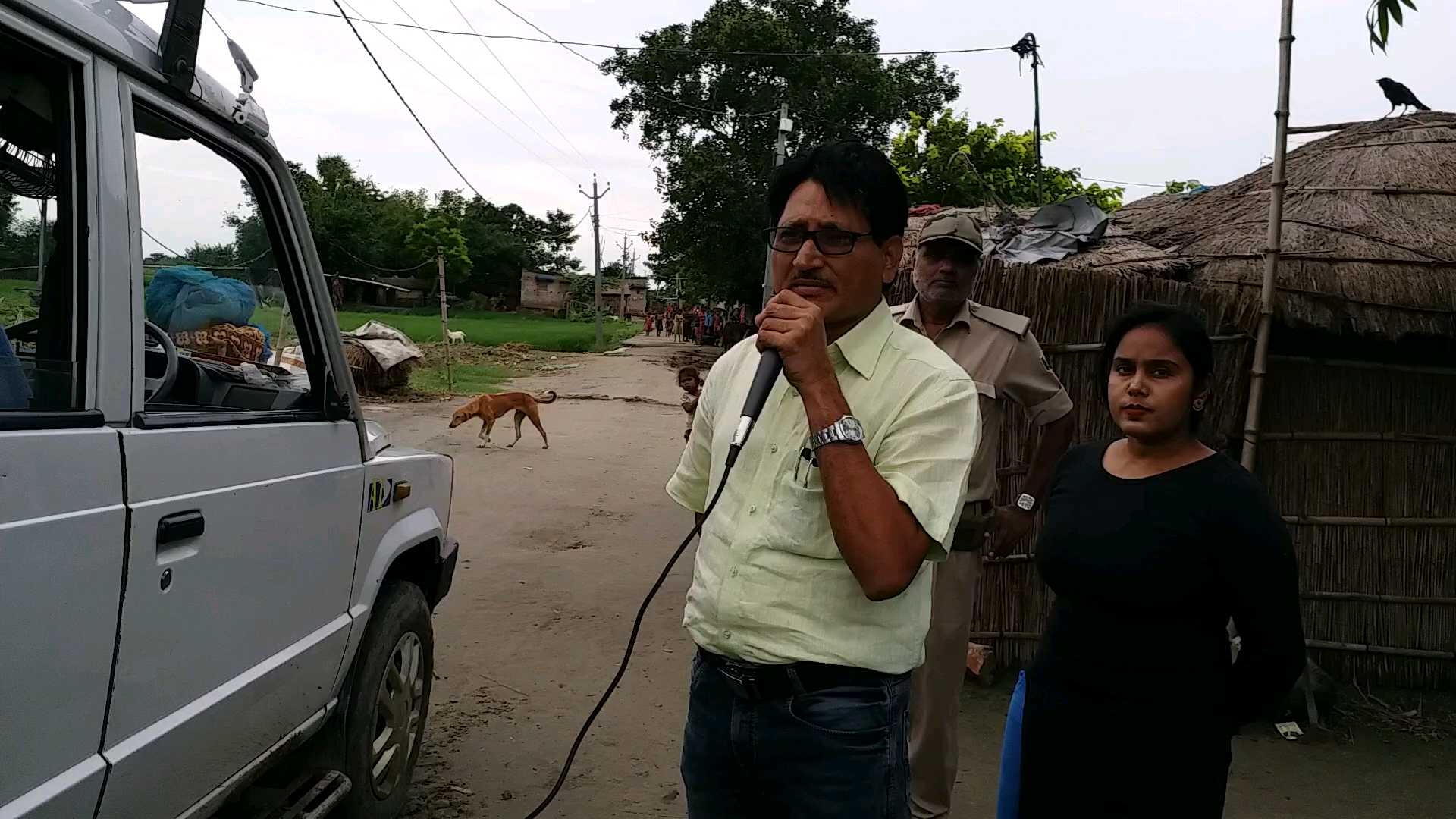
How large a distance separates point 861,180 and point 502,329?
4158 cm

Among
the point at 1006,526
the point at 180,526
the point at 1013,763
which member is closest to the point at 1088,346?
the point at 1006,526

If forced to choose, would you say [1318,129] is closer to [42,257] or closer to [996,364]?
[996,364]

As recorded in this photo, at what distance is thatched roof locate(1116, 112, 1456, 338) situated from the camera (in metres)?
4.59

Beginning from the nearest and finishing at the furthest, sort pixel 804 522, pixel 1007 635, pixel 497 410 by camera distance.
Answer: pixel 804 522 < pixel 1007 635 < pixel 497 410

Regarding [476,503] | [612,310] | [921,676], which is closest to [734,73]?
[476,503]

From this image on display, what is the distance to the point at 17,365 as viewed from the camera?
5.94 ft

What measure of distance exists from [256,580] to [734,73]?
28.0m

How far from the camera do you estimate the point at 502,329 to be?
4191 centimetres

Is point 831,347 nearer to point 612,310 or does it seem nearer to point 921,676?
point 921,676

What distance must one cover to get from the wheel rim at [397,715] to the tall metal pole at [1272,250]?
12.9 ft

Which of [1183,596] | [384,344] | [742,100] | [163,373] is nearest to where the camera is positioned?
[1183,596]

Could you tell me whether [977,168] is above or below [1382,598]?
above

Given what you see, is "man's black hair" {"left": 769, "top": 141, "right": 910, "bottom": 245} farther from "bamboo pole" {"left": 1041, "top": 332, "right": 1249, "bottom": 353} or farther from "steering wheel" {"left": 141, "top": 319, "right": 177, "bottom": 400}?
"bamboo pole" {"left": 1041, "top": 332, "right": 1249, "bottom": 353}

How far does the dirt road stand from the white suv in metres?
1.20
